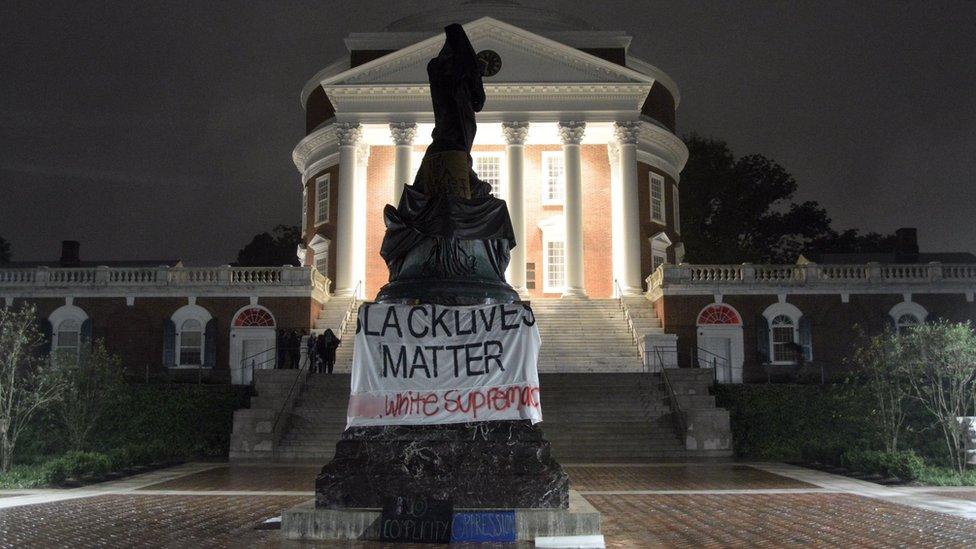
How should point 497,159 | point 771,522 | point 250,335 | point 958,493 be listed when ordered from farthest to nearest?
point 497,159
point 250,335
point 958,493
point 771,522

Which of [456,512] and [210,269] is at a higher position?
[210,269]

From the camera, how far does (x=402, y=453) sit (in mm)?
10695

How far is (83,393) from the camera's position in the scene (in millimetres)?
24453

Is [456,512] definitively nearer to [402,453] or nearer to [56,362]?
[402,453]

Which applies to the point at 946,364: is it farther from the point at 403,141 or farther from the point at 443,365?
the point at 403,141

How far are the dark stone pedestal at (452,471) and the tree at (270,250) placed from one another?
2636 inches

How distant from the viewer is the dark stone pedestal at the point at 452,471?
1051cm

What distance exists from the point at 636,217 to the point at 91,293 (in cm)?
2499

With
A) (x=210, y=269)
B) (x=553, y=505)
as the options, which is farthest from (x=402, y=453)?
(x=210, y=269)

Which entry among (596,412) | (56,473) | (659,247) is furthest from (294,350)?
(659,247)

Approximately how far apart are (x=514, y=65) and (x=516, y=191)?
6.34 m

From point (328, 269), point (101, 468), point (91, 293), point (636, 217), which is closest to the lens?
point (101, 468)

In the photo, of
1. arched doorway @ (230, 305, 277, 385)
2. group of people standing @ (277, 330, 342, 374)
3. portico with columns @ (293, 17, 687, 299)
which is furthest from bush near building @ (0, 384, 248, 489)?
portico with columns @ (293, 17, 687, 299)

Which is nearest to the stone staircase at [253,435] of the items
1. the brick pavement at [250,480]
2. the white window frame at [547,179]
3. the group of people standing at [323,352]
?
the brick pavement at [250,480]
